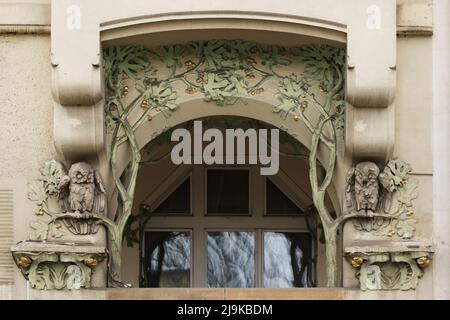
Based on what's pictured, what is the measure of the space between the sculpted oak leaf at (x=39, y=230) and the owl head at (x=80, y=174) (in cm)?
52

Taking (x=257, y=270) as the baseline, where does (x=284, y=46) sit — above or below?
above

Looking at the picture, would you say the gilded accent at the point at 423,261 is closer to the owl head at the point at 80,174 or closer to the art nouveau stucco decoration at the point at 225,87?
the art nouveau stucco decoration at the point at 225,87

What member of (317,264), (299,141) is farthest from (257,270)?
(299,141)

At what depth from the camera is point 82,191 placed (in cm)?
2369

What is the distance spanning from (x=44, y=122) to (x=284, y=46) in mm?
2488

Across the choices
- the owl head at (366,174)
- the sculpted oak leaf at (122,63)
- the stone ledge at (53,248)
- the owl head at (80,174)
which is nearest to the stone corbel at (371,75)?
the owl head at (366,174)

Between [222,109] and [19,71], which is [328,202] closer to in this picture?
[222,109]

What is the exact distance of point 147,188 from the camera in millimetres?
26672

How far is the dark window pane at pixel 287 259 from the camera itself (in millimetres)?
26766

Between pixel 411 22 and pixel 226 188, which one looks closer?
pixel 411 22

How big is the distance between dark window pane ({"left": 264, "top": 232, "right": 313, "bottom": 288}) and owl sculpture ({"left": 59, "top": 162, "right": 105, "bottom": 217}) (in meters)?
3.57

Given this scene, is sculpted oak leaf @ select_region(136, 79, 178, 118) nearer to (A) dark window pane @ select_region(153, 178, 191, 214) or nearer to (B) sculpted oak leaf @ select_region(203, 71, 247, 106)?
(B) sculpted oak leaf @ select_region(203, 71, 247, 106)

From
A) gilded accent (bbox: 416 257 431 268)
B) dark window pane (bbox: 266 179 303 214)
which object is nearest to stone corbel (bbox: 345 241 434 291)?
gilded accent (bbox: 416 257 431 268)

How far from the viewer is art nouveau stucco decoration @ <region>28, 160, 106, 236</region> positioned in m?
23.7
